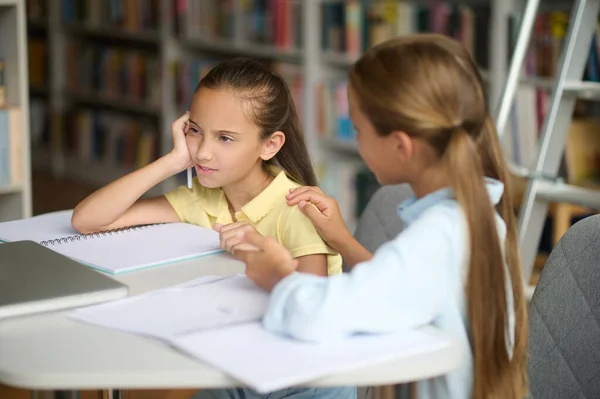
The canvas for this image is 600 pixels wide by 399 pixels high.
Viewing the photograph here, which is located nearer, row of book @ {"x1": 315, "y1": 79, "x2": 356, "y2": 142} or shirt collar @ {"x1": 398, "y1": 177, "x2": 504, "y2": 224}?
shirt collar @ {"x1": 398, "y1": 177, "x2": 504, "y2": 224}

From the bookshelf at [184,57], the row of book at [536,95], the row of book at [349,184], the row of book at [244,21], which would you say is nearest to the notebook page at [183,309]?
the row of book at [536,95]

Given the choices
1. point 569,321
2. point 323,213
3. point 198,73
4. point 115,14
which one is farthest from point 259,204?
point 115,14

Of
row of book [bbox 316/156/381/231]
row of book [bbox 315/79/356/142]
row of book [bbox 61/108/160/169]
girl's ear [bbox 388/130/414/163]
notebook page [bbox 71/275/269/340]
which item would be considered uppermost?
girl's ear [bbox 388/130/414/163]

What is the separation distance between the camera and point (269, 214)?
64.2 inches

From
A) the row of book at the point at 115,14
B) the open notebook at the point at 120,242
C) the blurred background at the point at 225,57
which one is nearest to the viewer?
the open notebook at the point at 120,242

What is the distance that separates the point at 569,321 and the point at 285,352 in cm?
56

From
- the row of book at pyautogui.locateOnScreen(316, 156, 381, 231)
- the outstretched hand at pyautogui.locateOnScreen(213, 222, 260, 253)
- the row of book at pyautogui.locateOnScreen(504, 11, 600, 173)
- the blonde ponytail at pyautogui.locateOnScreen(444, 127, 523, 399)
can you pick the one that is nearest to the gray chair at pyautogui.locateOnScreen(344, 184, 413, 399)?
the outstretched hand at pyautogui.locateOnScreen(213, 222, 260, 253)

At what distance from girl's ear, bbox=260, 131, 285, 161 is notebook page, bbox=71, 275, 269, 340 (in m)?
0.45

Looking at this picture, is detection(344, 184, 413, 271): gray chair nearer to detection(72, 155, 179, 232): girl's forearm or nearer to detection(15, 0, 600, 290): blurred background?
detection(72, 155, 179, 232): girl's forearm

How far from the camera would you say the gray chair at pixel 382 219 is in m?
1.69

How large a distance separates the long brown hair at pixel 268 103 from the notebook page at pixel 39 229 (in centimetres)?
33

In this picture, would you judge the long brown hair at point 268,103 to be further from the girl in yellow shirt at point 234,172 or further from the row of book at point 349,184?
the row of book at point 349,184

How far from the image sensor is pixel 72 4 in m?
5.94

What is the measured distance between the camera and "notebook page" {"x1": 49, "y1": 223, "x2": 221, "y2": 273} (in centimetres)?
137
